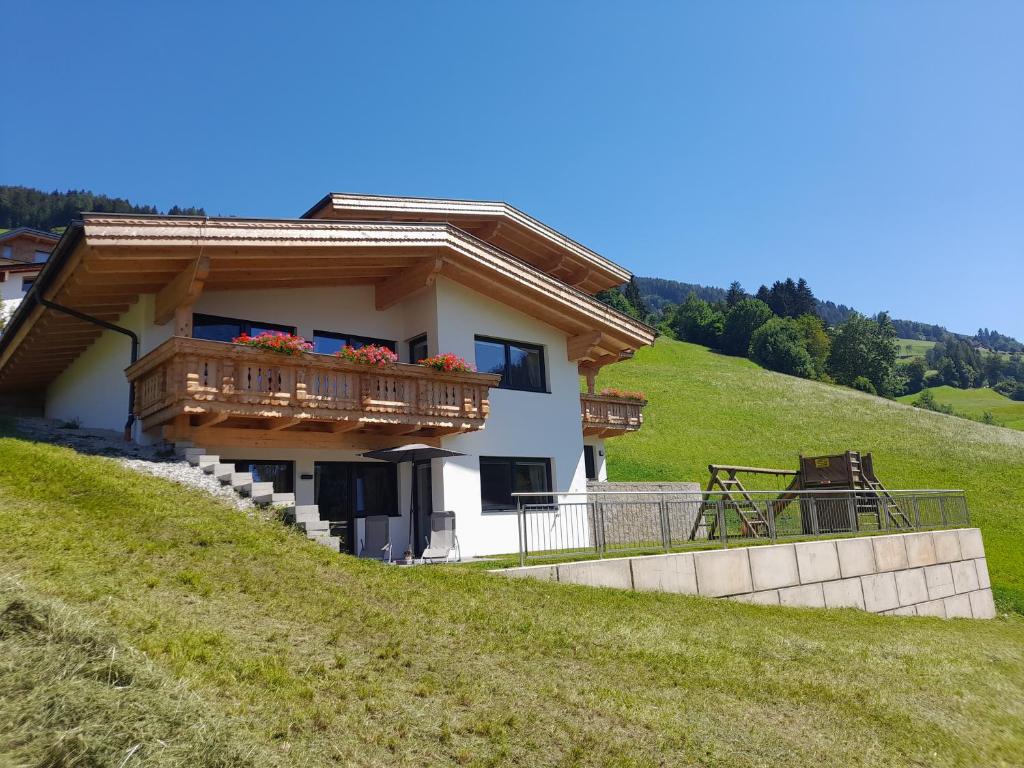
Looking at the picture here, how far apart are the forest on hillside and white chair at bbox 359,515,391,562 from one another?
102 meters

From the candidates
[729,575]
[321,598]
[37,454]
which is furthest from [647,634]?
[37,454]

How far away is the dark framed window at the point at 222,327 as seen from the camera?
551 inches

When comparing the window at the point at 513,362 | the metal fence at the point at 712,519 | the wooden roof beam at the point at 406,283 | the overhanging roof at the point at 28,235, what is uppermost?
the overhanging roof at the point at 28,235

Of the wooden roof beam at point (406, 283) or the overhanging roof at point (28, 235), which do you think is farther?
the overhanging roof at point (28, 235)

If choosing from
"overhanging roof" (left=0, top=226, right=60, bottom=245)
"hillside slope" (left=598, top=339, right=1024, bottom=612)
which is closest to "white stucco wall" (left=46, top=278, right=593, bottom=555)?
"hillside slope" (left=598, top=339, right=1024, bottom=612)

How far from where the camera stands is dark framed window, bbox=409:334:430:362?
16938mm

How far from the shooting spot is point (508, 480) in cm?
1703

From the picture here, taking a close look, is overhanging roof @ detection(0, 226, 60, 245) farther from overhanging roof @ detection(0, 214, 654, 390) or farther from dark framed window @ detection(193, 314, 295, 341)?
dark framed window @ detection(193, 314, 295, 341)

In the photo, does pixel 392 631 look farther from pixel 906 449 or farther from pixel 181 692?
pixel 906 449

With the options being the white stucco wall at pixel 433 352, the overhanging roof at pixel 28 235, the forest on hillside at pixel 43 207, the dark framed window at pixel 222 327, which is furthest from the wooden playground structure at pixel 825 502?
the forest on hillside at pixel 43 207

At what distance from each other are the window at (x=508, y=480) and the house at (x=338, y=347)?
43mm

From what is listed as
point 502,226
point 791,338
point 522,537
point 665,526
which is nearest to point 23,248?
point 502,226

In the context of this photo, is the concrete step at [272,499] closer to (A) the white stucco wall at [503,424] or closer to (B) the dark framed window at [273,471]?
(B) the dark framed window at [273,471]

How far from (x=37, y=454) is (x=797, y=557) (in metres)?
13.0
